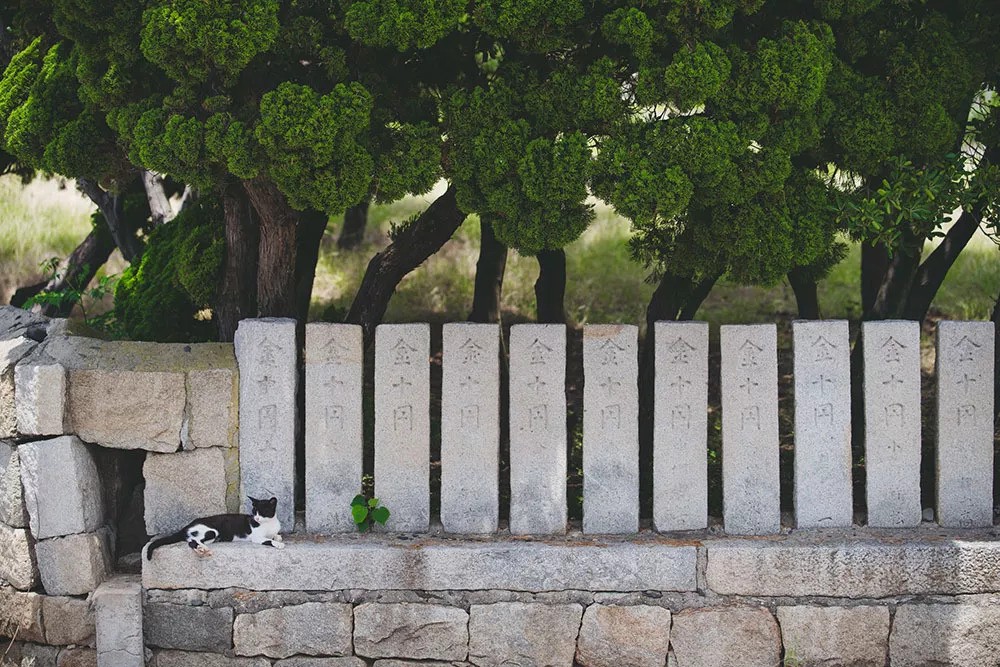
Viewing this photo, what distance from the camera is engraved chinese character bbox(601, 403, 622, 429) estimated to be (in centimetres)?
586

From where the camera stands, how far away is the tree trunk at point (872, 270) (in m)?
8.17

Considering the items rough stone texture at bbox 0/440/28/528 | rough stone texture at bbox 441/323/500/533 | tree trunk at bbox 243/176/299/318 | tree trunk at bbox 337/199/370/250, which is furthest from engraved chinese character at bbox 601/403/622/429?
tree trunk at bbox 337/199/370/250

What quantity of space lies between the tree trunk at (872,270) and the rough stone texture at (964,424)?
223cm

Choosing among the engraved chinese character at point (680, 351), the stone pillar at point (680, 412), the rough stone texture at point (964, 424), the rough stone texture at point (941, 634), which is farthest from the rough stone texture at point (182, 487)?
the rough stone texture at point (964, 424)

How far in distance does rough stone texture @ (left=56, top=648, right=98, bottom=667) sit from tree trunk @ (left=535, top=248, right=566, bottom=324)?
3.49 meters

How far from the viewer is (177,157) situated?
5.51 metres

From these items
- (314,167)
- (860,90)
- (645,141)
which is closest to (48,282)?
(314,167)

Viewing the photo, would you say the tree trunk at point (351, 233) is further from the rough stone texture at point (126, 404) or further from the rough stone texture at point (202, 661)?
the rough stone texture at point (202, 661)

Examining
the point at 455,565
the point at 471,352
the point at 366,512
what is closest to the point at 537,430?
the point at 471,352

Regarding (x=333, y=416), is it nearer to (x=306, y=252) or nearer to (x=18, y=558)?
(x=18, y=558)

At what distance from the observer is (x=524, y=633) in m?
5.81

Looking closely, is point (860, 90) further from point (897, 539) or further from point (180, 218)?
point (180, 218)

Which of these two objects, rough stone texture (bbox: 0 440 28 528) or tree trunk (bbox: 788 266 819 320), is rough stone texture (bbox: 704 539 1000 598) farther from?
rough stone texture (bbox: 0 440 28 528)

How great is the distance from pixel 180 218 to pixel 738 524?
398 cm
